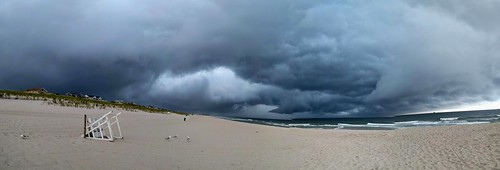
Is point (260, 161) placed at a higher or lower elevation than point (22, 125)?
lower

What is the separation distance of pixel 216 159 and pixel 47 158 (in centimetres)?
635

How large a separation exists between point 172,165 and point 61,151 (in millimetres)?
3929

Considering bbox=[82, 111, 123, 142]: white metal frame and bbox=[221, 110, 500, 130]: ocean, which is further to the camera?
bbox=[221, 110, 500, 130]: ocean

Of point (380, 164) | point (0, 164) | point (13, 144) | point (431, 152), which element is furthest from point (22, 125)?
point (431, 152)

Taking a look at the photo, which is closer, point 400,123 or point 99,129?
point 99,129

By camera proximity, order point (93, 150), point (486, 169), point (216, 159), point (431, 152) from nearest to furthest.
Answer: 1. point (486, 169)
2. point (93, 150)
3. point (216, 159)
4. point (431, 152)

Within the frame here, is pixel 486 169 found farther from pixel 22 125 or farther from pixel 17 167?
pixel 22 125

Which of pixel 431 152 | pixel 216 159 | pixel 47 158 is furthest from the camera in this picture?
pixel 431 152

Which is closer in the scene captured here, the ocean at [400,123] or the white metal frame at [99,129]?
the white metal frame at [99,129]

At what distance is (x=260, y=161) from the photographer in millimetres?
15414

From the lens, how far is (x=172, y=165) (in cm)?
1278

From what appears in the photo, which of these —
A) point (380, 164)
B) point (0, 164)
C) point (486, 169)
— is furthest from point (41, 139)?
point (486, 169)

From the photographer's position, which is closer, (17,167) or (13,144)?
(17,167)

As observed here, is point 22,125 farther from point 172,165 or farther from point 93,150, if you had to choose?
point 172,165
